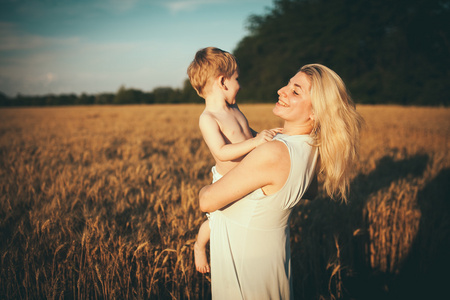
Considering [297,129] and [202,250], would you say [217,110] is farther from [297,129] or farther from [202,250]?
[202,250]

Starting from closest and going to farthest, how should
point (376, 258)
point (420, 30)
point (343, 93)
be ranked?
point (343, 93), point (376, 258), point (420, 30)

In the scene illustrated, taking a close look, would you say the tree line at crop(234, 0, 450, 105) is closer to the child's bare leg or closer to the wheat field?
the wheat field

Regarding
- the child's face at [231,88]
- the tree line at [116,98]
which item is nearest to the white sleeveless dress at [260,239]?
the child's face at [231,88]

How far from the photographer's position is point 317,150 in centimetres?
128

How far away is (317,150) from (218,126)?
65 centimetres

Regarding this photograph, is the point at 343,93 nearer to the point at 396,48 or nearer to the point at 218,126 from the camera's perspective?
the point at 218,126

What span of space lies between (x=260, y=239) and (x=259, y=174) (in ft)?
1.18

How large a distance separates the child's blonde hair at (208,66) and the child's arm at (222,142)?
299 millimetres

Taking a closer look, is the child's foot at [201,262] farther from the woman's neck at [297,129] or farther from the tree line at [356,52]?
the tree line at [356,52]

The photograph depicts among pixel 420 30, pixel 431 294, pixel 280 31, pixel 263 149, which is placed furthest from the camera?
pixel 280 31

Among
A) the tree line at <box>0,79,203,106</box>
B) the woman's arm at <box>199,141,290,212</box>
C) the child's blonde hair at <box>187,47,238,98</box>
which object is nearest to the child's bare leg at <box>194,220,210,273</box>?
the woman's arm at <box>199,141,290,212</box>

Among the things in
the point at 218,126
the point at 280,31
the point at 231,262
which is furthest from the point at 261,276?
the point at 280,31

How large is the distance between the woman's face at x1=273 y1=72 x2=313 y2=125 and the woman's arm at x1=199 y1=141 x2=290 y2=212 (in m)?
0.22

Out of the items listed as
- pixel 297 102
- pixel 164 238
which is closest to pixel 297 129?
pixel 297 102
